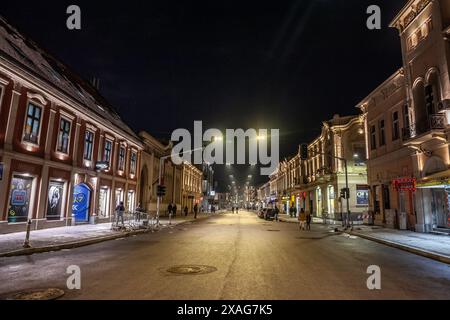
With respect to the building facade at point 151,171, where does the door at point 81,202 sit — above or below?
below

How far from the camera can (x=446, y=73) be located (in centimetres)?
1788

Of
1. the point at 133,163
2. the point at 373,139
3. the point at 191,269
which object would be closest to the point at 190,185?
the point at 133,163

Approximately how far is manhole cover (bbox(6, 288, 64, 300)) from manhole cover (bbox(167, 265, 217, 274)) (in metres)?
2.74

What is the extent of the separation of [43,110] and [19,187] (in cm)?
493

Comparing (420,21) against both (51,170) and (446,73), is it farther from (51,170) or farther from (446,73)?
(51,170)

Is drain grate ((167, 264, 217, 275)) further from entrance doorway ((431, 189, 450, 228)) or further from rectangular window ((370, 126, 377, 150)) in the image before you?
rectangular window ((370, 126, 377, 150))

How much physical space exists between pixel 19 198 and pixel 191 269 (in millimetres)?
14126

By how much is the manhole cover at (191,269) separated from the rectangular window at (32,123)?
1454 cm

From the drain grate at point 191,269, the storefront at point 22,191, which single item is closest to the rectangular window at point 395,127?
the drain grate at point 191,269

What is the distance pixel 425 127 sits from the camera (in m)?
19.7

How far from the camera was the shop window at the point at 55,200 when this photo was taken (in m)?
20.5

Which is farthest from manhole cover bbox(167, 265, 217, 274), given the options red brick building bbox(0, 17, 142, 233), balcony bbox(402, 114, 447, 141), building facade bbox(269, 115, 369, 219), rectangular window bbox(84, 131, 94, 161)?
building facade bbox(269, 115, 369, 219)

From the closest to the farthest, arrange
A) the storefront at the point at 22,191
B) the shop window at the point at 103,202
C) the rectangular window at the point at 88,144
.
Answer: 1. the storefront at the point at 22,191
2. the rectangular window at the point at 88,144
3. the shop window at the point at 103,202

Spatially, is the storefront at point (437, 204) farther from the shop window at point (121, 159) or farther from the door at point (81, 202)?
the shop window at point (121, 159)
